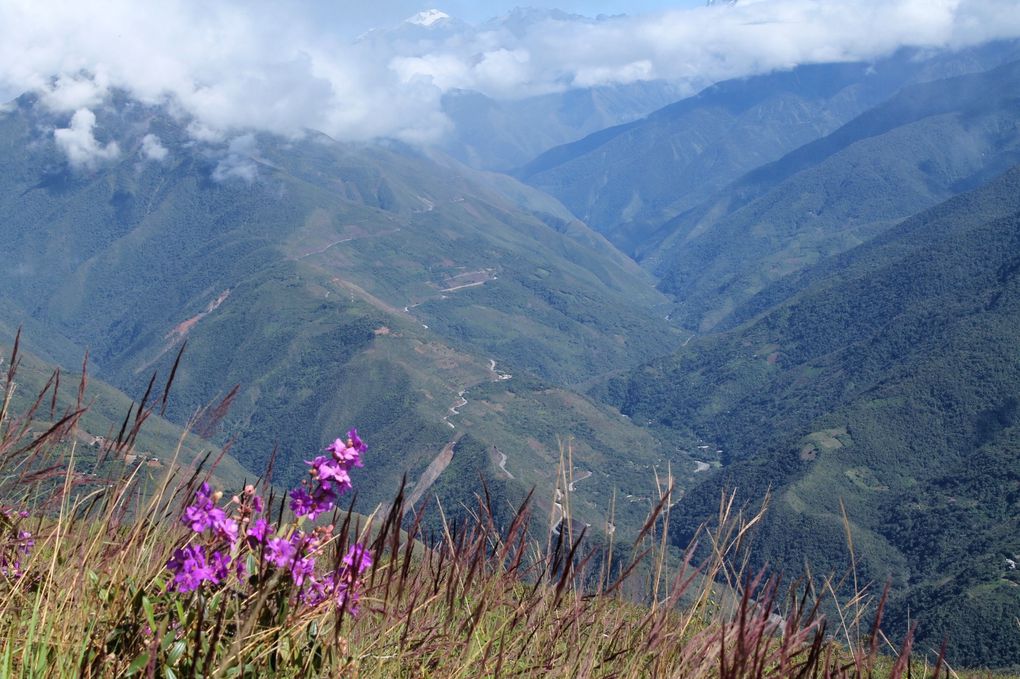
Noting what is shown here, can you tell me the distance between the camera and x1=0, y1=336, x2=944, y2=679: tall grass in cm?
284

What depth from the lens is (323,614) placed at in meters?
3.18

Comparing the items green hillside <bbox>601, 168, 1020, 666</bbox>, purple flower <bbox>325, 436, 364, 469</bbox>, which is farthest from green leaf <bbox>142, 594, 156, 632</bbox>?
green hillside <bbox>601, 168, 1020, 666</bbox>

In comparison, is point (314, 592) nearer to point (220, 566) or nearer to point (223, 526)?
point (220, 566)

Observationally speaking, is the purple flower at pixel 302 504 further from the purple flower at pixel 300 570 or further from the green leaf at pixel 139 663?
the green leaf at pixel 139 663

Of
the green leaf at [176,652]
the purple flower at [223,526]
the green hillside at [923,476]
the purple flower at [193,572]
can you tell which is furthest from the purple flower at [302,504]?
the green hillside at [923,476]

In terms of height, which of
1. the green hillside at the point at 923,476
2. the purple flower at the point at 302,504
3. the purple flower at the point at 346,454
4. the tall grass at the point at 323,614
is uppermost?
the purple flower at the point at 346,454

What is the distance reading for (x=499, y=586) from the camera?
445cm

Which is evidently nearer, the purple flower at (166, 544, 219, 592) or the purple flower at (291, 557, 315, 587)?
the purple flower at (166, 544, 219, 592)

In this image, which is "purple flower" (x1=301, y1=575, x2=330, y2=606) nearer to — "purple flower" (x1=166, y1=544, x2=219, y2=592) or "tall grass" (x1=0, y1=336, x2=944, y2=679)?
"tall grass" (x1=0, y1=336, x2=944, y2=679)

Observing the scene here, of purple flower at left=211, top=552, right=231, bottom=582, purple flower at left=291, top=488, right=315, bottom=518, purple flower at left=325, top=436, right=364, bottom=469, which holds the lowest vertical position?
purple flower at left=211, top=552, right=231, bottom=582

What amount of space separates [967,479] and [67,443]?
13792 cm

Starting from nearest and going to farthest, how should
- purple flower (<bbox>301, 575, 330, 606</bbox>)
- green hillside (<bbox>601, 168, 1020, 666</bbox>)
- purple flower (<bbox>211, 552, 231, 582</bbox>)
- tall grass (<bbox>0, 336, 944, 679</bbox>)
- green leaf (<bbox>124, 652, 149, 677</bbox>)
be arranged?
green leaf (<bbox>124, 652, 149, 677</bbox>), tall grass (<bbox>0, 336, 944, 679</bbox>), purple flower (<bbox>211, 552, 231, 582</bbox>), purple flower (<bbox>301, 575, 330, 606</bbox>), green hillside (<bbox>601, 168, 1020, 666</bbox>)

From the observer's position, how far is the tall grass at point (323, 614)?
2842 millimetres

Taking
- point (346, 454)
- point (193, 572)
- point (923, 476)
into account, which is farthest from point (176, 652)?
point (923, 476)
